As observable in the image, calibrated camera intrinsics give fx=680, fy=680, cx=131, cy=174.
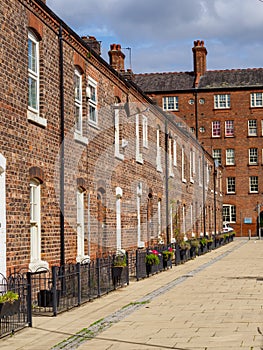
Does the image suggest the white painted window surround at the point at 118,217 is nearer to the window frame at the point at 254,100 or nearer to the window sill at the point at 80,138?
the window sill at the point at 80,138

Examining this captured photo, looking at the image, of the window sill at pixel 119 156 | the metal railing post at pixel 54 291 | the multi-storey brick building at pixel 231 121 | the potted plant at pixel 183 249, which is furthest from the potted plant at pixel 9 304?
the multi-storey brick building at pixel 231 121

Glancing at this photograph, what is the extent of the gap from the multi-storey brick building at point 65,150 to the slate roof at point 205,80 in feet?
134

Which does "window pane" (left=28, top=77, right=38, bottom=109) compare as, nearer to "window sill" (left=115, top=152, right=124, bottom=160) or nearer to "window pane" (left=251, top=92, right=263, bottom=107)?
"window sill" (left=115, top=152, right=124, bottom=160)

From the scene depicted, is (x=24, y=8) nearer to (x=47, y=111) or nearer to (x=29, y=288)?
(x=47, y=111)

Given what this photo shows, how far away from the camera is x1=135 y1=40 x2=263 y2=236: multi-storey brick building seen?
6675 cm

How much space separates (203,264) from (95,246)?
8455mm

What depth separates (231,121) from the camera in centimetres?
6794

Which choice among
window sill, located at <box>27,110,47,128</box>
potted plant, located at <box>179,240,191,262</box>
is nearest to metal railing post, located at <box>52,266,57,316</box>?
window sill, located at <box>27,110,47,128</box>

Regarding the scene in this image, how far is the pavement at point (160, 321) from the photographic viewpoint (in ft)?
30.5

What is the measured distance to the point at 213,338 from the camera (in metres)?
9.44

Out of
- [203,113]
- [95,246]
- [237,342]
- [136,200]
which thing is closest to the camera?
[237,342]

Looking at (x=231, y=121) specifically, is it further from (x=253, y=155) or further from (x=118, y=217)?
(x=118, y=217)

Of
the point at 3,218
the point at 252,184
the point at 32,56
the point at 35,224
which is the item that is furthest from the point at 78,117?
the point at 252,184

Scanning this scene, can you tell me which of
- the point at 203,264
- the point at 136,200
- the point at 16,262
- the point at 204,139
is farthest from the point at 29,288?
the point at 204,139
